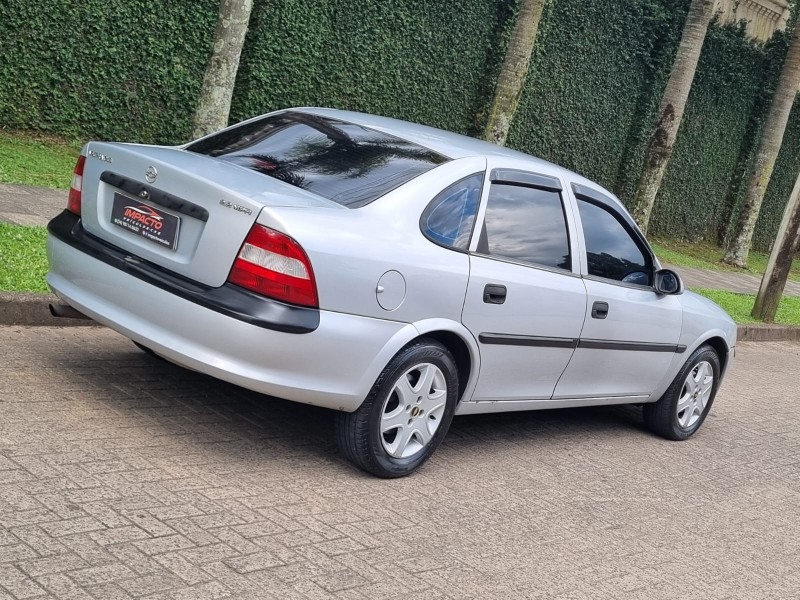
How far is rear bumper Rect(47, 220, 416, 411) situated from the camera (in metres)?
4.78

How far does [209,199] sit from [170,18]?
1041cm

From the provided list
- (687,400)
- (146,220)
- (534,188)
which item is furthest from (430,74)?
(146,220)

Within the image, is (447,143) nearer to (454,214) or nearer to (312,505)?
(454,214)

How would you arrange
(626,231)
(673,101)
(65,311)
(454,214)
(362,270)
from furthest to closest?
(673,101) < (626,231) < (65,311) < (454,214) < (362,270)

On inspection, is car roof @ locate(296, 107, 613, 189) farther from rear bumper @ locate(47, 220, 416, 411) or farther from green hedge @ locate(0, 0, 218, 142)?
green hedge @ locate(0, 0, 218, 142)

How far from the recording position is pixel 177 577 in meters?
3.78

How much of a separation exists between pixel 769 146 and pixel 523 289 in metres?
17.0

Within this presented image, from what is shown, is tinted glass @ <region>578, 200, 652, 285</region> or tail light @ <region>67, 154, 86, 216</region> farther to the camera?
tinted glass @ <region>578, 200, 652, 285</region>

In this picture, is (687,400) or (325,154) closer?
(325,154)

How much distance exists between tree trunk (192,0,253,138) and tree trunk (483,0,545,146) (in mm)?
3909

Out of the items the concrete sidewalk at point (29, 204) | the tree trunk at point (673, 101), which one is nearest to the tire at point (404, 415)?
the concrete sidewalk at point (29, 204)

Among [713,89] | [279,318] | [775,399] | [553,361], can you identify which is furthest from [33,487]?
[713,89]

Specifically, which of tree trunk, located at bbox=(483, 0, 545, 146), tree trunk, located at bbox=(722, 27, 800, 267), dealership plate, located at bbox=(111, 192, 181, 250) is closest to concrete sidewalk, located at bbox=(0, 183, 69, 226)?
dealership plate, located at bbox=(111, 192, 181, 250)

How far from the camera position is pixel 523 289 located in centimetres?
579
